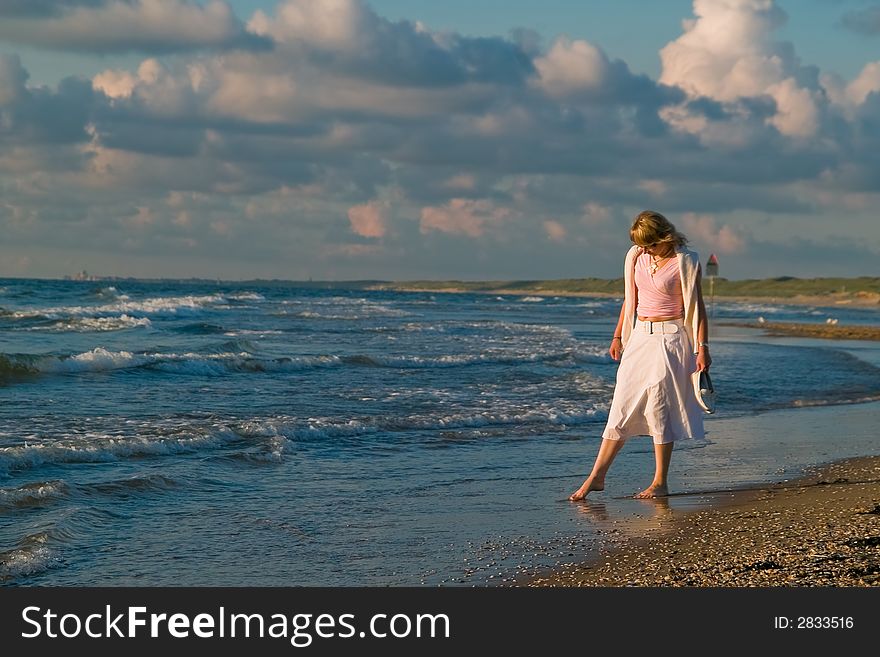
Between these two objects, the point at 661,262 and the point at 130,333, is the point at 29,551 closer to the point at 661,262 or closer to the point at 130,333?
the point at 661,262

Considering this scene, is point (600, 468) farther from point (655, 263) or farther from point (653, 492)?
point (655, 263)

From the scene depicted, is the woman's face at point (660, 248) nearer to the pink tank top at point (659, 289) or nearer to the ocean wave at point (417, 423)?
the pink tank top at point (659, 289)

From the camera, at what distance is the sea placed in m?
6.09

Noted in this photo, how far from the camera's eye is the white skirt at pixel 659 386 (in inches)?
296

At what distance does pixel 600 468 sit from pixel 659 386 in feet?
2.66

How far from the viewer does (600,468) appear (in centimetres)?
791

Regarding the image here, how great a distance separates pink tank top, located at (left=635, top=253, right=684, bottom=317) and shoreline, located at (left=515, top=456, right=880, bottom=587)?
1.38 metres

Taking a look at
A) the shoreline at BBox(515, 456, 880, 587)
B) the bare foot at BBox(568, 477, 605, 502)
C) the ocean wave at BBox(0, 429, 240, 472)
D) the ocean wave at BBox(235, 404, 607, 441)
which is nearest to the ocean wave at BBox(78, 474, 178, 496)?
the ocean wave at BBox(0, 429, 240, 472)

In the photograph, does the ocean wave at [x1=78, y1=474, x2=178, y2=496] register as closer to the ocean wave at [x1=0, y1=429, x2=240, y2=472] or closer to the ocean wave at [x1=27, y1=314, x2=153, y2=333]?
the ocean wave at [x1=0, y1=429, x2=240, y2=472]

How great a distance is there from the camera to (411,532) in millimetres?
6715

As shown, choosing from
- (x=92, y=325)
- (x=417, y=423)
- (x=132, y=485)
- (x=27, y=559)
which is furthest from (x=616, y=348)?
(x=92, y=325)

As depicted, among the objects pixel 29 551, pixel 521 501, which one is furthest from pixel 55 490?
pixel 521 501

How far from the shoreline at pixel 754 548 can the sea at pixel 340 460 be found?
0.25 m
